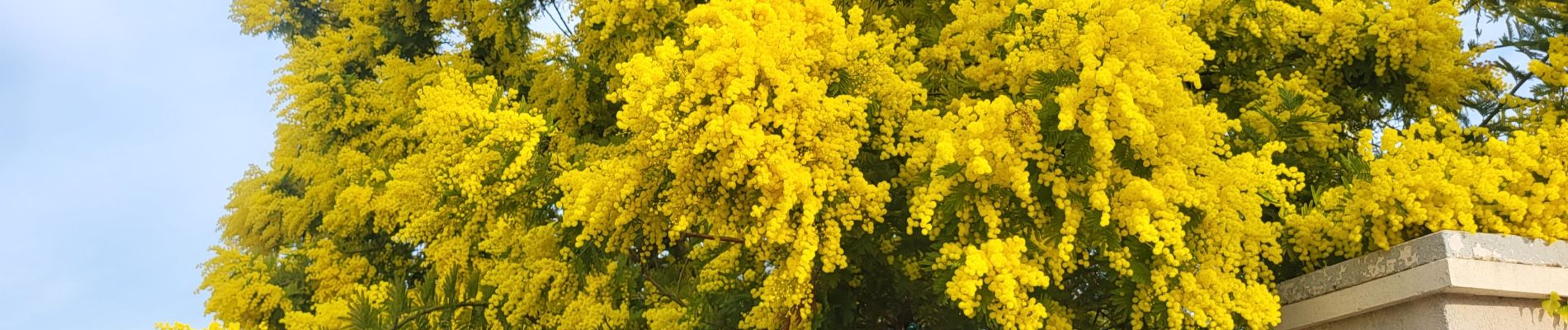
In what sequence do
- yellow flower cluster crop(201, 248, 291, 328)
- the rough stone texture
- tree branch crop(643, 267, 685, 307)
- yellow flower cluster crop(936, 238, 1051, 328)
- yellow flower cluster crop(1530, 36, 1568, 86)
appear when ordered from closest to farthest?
yellow flower cluster crop(936, 238, 1051, 328)
the rough stone texture
yellow flower cluster crop(1530, 36, 1568, 86)
tree branch crop(643, 267, 685, 307)
yellow flower cluster crop(201, 248, 291, 328)

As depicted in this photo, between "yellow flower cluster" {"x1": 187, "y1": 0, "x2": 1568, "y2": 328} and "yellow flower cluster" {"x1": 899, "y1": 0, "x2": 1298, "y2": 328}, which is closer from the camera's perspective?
"yellow flower cluster" {"x1": 899, "y1": 0, "x2": 1298, "y2": 328}

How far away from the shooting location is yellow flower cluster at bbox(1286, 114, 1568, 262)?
6.07 meters

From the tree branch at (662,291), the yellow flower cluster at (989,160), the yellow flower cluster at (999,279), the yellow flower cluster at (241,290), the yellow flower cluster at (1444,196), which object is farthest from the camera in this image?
the yellow flower cluster at (241,290)

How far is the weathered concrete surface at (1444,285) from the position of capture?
5.87 meters

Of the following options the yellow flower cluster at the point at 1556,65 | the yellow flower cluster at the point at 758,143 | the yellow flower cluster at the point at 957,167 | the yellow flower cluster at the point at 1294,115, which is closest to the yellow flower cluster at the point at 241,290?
the yellow flower cluster at the point at 957,167

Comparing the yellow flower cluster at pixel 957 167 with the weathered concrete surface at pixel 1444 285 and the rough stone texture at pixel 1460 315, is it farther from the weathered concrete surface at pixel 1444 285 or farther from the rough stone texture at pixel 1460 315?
the rough stone texture at pixel 1460 315

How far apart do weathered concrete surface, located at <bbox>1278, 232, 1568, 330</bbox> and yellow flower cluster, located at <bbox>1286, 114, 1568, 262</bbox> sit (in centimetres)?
9

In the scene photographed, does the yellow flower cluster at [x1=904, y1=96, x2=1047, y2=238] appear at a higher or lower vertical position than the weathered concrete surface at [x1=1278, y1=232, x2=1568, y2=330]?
higher

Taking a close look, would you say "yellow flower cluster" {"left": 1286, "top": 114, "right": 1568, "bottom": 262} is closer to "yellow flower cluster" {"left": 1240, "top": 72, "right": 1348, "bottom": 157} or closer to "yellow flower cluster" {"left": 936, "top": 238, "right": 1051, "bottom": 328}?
"yellow flower cluster" {"left": 1240, "top": 72, "right": 1348, "bottom": 157}

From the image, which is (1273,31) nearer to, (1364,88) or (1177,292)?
(1364,88)

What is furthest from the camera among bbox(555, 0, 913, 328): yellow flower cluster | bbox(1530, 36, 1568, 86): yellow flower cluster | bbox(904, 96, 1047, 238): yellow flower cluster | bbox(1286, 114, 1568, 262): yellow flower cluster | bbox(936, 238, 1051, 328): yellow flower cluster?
bbox(1530, 36, 1568, 86): yellow flower cluster

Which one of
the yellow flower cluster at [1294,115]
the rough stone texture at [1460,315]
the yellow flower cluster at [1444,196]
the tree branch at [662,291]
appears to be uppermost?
the yellow flower cluster at [1294,115]

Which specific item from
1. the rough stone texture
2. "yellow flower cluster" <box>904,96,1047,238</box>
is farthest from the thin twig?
the rough stone texture

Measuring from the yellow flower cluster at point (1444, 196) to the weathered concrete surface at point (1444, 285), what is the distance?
9 centimetres
